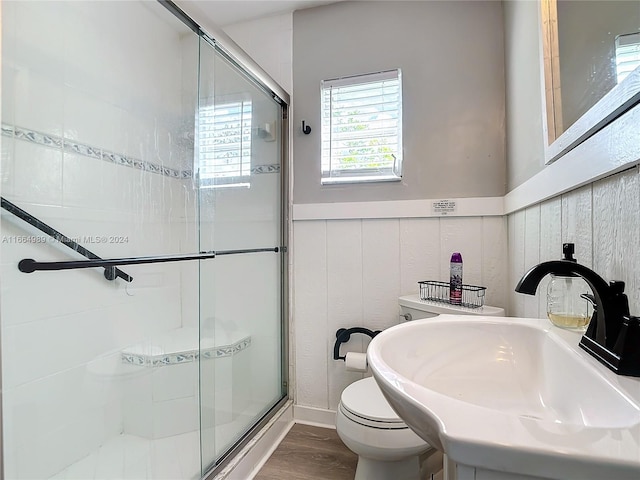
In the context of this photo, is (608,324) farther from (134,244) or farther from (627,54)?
(134,244)

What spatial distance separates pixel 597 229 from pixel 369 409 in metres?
0.90

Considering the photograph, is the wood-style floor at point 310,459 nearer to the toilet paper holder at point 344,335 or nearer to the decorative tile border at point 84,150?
the toilet paper holder at point 344,335

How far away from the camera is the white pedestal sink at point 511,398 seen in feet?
1.00

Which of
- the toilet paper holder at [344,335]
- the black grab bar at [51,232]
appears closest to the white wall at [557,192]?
the toilet paper holder at [344,335]

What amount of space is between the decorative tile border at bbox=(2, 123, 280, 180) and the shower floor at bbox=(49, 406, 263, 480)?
1.13 m

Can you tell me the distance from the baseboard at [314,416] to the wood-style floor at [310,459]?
0.05 m

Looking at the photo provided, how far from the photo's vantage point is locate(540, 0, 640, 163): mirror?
0.58m

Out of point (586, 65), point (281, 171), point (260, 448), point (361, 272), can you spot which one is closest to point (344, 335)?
point (361, 272)

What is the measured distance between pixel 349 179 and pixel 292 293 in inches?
27.3

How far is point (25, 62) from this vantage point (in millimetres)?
1198

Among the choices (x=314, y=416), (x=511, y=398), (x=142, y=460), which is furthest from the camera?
(x=314, y=416)

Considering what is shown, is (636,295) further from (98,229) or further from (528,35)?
(98,229)

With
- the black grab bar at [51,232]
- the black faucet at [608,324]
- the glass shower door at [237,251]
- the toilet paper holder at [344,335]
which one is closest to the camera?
the black faucet at [608,324]

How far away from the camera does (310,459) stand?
1560 millimetres
